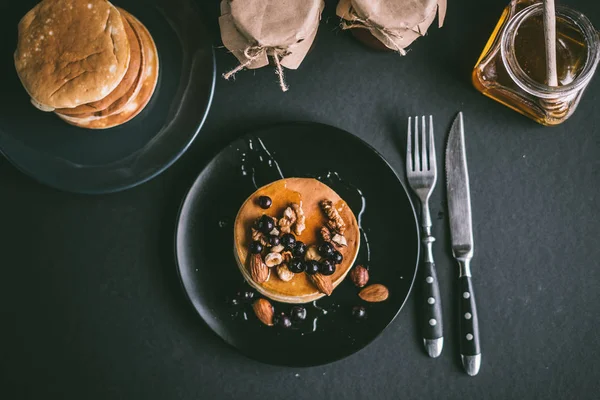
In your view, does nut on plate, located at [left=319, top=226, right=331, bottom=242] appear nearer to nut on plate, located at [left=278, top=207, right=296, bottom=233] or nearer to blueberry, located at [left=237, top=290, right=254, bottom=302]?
nut on plate, located at [left=278, top=207, right=296, bottom=233]

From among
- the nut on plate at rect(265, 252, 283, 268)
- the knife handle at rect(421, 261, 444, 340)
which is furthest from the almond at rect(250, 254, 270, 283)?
the knife handle at rect(421, 261, 444, 340)

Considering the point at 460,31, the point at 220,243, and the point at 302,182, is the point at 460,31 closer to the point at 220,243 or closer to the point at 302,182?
the point at 302,182

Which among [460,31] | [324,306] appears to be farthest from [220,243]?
[460,31]

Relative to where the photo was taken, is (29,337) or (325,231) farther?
(29,337)

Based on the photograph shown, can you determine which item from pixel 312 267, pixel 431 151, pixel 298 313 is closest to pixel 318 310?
pixel 298 313

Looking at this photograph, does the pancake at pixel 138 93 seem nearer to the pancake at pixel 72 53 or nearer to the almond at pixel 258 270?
the pancake at pixel 72 53

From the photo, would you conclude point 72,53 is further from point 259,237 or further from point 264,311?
point 264,311
